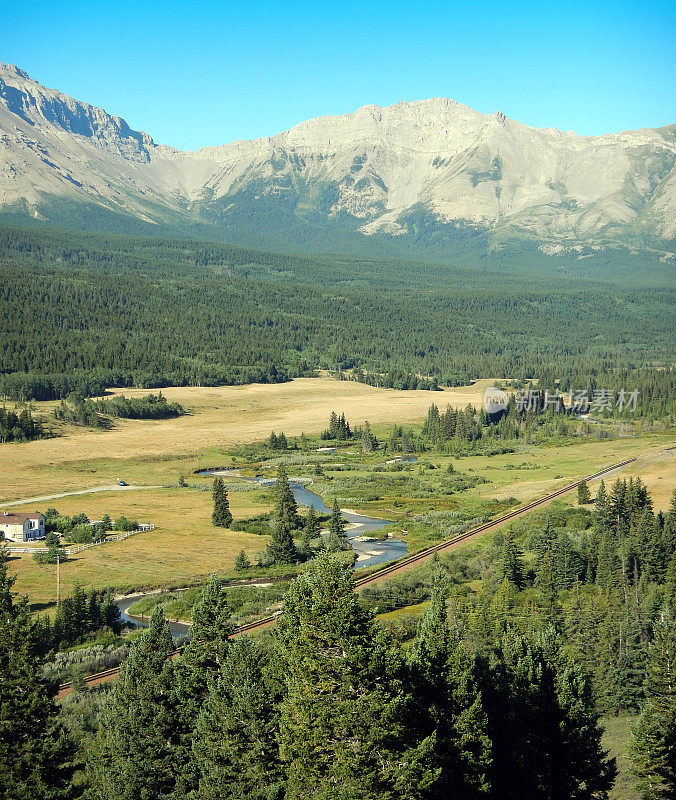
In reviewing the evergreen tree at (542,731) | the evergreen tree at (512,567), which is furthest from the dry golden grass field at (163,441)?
the evergreen tree at (542,731)

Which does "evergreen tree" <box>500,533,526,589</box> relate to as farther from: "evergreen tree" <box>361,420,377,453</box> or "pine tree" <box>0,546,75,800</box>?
"evergreen tree" <box>361,420,377,453</box>

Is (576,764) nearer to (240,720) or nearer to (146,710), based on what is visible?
(240,720)

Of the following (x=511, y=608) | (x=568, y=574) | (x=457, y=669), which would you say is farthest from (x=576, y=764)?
(x=568, y=574)

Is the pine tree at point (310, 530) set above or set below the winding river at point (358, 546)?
above

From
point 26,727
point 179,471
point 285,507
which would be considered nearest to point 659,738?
point 26,727

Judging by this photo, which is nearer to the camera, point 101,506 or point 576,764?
point 576,764

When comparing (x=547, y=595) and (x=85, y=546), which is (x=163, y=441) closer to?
(x=85, y=546)

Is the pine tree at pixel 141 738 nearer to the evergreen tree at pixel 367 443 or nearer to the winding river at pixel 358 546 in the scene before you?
the winding river at pixel 358 546
